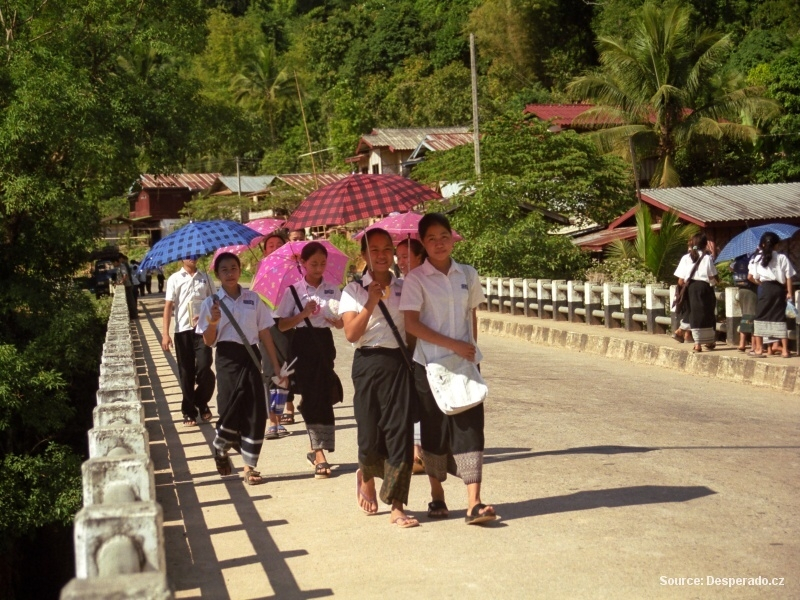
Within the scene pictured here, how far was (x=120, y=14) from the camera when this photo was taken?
109ft

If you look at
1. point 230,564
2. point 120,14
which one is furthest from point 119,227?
point 230,564

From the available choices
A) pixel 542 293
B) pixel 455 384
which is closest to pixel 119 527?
pixel 455 384

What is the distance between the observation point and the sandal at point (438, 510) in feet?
22.0

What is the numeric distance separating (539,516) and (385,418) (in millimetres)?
1108

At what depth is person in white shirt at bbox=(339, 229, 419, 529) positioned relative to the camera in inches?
256

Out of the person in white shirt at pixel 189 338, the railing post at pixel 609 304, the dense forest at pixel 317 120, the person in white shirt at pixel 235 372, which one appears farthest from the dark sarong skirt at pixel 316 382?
the railing post at pixel 609 304

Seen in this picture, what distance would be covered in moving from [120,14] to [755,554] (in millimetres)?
30984

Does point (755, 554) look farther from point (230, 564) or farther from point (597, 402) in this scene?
point (597, 402)

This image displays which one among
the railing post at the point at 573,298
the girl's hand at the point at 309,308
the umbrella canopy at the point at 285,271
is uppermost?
the umbrella canopy at the point at 285,271

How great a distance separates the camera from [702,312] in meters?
15.1

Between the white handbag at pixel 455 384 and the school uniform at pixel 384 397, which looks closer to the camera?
the white handbag at pixel 455 384

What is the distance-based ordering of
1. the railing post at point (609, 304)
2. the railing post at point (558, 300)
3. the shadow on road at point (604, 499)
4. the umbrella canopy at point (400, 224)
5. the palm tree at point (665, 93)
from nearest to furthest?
the shadow on road at point (604, 499) < the umbrella canopy at point (400, 224) < the railing post at point (609, 304) < the railing post at point (558, 300) < the palm tree at point (665, 93)

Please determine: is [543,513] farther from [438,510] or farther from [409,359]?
[409,359]

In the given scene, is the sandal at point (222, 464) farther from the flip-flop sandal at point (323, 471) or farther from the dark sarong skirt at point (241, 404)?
the flip-flop sandal at point (323, 471)
